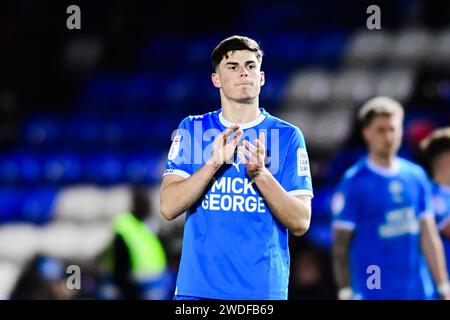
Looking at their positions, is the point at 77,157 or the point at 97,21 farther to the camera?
the point at 97,21

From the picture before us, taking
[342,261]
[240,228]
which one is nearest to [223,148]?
[240,228]

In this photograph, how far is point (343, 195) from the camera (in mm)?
5469

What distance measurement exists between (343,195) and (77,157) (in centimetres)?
530

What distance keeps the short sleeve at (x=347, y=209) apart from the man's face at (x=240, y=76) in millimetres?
2028

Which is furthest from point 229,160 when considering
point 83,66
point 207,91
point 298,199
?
point 83,66

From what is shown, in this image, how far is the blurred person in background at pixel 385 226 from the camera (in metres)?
5.19

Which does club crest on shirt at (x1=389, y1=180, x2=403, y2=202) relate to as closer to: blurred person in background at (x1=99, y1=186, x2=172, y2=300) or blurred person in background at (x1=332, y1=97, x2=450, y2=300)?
blurred person in background at (x1=332, y1=97, x2=450, y2=300)

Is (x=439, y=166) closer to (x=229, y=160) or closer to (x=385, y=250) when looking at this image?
(x=385, y=250)

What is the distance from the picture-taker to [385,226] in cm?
530

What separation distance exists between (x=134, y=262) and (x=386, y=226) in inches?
101

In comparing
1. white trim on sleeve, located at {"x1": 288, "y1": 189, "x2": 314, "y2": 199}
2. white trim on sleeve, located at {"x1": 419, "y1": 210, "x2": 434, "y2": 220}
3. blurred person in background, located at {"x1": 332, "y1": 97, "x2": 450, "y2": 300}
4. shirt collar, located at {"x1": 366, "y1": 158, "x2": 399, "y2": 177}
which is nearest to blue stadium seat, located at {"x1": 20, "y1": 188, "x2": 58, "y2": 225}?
blurred person in background, located at {"x1": 332, "y1": 97, "x2": 450, "y2": 300}

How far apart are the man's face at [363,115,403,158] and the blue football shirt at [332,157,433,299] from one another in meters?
0.09

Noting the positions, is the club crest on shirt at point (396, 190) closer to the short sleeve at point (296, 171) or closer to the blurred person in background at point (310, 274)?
the blurred person in background at point (310, 274)

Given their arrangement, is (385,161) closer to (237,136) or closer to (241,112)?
(241,112)
